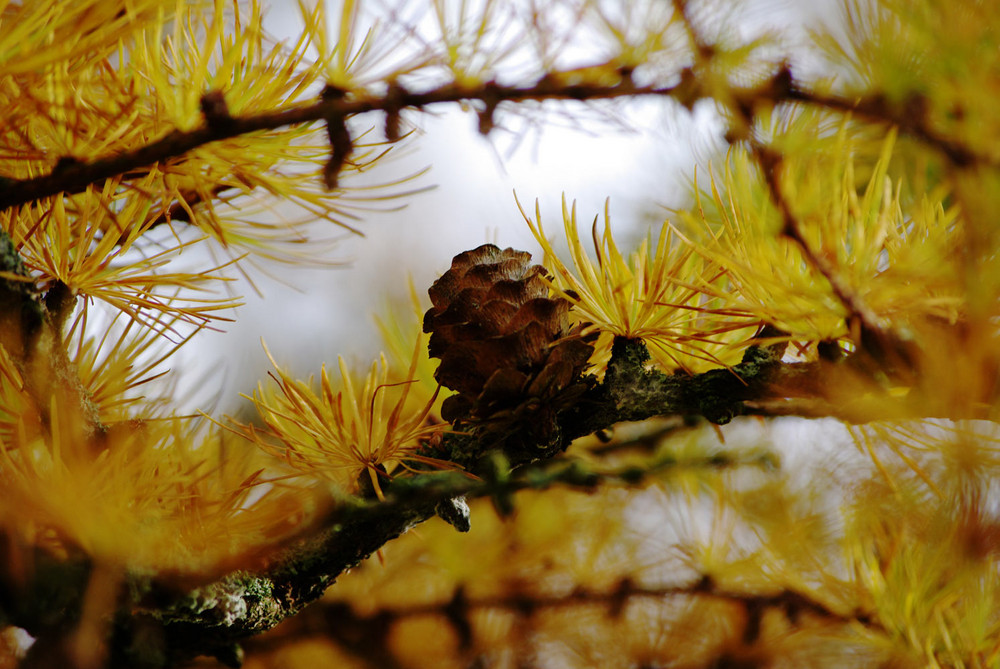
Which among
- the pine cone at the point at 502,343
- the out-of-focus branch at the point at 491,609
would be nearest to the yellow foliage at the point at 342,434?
the pine cone at the point at 502,343

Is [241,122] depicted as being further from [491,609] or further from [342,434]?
[491,609]

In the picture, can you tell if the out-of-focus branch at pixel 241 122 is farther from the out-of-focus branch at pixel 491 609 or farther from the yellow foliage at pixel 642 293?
the out-of-focus branch at pixel 491 609

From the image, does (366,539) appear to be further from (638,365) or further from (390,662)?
(390,662)

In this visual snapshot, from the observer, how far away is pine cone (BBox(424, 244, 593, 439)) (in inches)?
8.9

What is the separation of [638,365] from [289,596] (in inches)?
5.6

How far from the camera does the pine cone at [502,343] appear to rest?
0.74 feet

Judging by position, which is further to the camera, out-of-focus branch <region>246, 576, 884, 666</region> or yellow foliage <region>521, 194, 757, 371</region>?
out-of-focus branch <region>246, 576, 884, 666</region>

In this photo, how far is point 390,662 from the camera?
16.1 inches

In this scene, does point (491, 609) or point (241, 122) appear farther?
point (491, 609)

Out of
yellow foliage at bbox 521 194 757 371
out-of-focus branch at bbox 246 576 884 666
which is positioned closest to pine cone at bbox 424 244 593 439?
yellow foliage at bbox 521 194 757 371

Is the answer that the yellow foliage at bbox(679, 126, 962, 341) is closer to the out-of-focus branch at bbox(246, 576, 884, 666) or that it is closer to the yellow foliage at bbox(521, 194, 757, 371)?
the yellow foliage at bbox(521, 194, 757, 371)

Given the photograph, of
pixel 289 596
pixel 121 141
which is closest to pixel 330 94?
pixel 121 141

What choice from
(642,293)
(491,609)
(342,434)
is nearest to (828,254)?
(642,293)

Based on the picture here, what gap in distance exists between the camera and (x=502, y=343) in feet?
0.76
